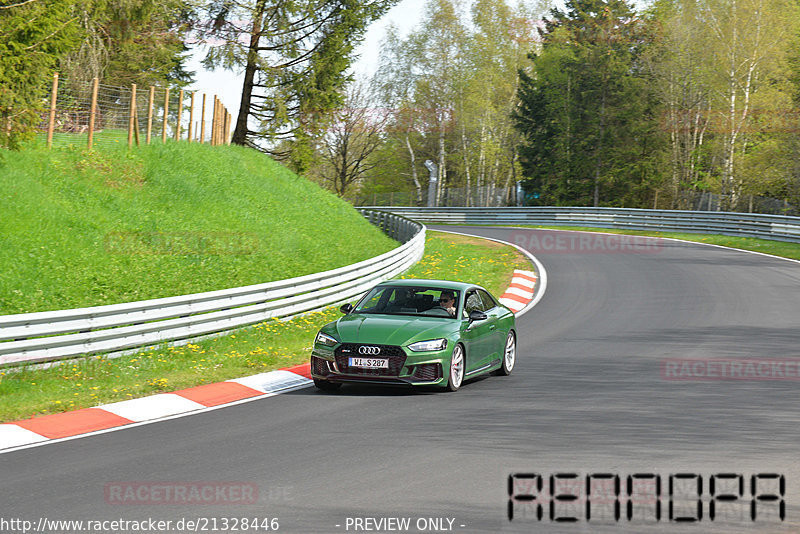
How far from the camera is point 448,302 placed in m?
13.0

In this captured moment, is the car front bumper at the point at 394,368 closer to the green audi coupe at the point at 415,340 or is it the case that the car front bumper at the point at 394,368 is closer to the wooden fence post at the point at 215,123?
the green audi coupe at the point at 415,340

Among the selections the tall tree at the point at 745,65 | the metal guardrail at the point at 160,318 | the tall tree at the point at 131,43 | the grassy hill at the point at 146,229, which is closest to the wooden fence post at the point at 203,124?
the grassy hill at the point at 146,229

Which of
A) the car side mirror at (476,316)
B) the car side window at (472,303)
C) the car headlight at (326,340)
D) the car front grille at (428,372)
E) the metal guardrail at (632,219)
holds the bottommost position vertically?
the car front grille at (428,372)

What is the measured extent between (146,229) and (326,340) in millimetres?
13234

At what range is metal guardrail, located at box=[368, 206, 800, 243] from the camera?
132ft

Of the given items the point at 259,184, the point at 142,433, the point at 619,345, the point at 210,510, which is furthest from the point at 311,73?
the point at 210,510

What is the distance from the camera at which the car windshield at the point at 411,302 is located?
1288cm

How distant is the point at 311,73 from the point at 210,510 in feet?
114

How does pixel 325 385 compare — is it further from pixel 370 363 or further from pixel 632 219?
pixel 632 219

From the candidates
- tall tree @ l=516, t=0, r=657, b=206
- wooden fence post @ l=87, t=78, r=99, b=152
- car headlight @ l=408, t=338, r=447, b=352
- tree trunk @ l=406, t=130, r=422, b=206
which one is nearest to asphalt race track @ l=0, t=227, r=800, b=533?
car headlight @ l=408, t=338, r=447, b=352

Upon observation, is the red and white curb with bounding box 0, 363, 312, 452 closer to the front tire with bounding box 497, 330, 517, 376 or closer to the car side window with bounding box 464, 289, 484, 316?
the car side window with bounding box 464, 289, 484, 316

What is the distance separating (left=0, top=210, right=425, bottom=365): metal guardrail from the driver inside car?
431cm

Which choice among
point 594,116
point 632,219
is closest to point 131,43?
point 632,219

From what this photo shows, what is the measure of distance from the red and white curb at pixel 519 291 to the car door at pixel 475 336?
7146 mm
